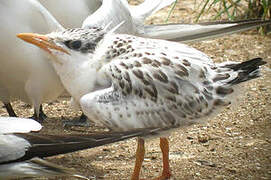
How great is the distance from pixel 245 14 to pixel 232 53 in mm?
839

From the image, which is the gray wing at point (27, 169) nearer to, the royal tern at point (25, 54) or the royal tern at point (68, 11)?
the royal tern at point (25, 54)

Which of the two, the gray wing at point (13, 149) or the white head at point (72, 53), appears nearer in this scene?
the gray wing at point (13, 149)

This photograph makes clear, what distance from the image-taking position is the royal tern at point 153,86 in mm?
3518

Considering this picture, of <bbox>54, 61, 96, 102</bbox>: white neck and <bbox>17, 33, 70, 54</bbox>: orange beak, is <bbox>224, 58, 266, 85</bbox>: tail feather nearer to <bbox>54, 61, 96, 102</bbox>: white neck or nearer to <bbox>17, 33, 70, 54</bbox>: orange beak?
<bbox>54, 61, 96, 102</bbox>: white neck

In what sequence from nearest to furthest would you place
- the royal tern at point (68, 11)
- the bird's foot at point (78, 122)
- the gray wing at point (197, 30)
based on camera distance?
the gray wing at point (197, 30), the royal tern at point (68, 11), the bird's foot at point (78, 122)

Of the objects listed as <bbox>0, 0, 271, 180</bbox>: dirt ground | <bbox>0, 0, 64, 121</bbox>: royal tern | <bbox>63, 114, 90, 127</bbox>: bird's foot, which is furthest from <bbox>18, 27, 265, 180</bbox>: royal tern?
A: <bbox>63, 114, 90, 127</bbox>: bird's foot

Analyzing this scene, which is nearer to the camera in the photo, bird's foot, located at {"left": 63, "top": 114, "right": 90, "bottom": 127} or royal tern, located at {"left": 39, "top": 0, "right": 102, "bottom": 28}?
royal tern, located at {"left": 39, "top": 0, "right": 102, "bottom": 28}

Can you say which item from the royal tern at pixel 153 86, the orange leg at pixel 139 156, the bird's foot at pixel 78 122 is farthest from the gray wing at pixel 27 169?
the bird's foot at pixel 78 122

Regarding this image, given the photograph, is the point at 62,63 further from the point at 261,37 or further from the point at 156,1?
the point at 261,37

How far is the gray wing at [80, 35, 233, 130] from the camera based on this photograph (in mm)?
3508

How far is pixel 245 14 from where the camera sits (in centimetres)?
699

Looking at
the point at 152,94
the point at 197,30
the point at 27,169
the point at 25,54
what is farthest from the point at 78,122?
the point at 27,169

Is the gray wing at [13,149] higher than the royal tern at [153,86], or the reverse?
the royal tern at [153,86]

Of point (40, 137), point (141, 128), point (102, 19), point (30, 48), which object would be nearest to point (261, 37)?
point (102, 19)
